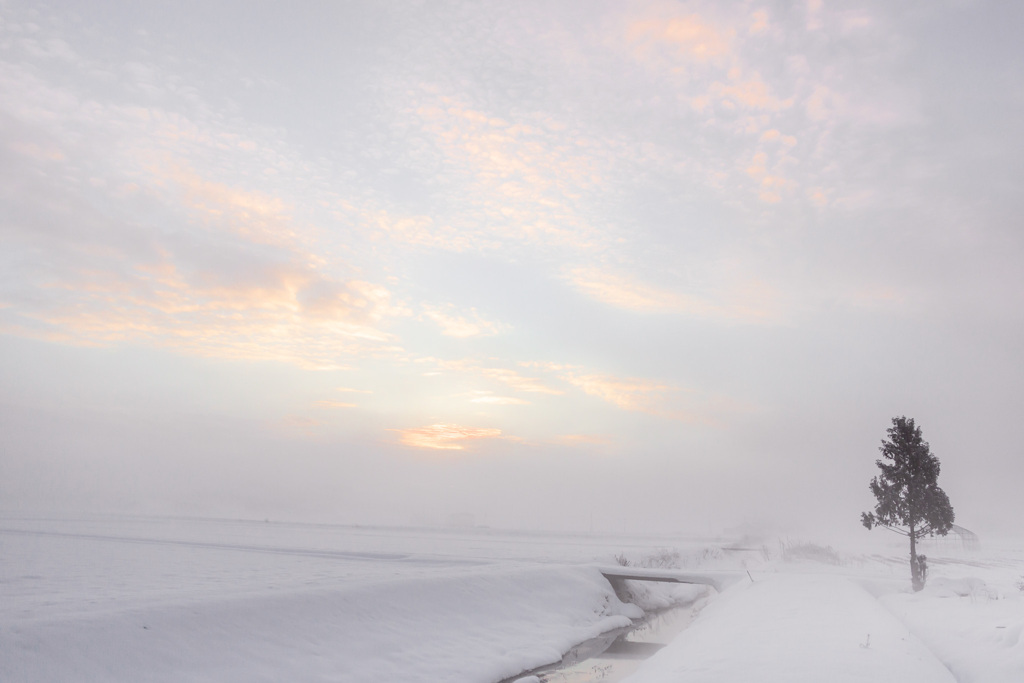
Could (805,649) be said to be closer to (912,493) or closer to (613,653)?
(613,653)

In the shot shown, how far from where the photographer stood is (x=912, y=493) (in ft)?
124

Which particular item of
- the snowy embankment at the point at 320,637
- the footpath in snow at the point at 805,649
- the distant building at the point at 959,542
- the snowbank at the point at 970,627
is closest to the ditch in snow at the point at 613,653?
the snowy embankment at the point at 320,637

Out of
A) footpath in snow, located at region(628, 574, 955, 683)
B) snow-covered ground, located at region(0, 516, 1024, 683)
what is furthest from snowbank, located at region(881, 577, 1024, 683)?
footpath in snow, located at region(628, 574, 955, 683)

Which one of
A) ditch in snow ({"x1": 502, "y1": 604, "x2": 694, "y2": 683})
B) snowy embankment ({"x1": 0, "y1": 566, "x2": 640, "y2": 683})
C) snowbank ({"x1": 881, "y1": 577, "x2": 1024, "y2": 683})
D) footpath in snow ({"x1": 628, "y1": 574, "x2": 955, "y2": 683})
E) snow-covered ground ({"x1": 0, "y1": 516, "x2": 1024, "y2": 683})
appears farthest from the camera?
ditch in snow ({"x1": 502, "y1": 604, "x2": 694, "y2": 683})

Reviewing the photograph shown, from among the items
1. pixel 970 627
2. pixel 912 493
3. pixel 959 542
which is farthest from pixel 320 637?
pixel 959 542

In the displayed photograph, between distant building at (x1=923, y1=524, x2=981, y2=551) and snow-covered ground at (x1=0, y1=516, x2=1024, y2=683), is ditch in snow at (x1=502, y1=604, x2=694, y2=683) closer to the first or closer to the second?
snow-covered ground at (x1=0, y1=516, x2=1024, y2=683)

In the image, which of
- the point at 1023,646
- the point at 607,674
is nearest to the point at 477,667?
the point at 607,674

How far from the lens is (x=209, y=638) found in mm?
19297

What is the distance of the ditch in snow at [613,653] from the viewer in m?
26.2

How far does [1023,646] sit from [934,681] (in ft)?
12.2

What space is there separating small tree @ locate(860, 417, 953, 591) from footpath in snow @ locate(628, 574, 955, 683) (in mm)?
12679

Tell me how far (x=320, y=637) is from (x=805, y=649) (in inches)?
669

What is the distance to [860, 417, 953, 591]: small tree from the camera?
36.7 m

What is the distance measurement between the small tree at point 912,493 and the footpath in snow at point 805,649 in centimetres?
1268
